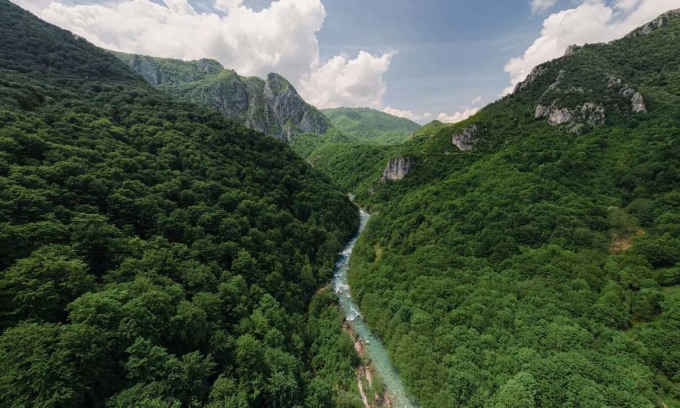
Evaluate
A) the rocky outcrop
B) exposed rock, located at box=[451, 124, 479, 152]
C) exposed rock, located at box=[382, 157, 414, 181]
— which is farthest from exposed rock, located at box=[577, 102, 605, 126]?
exposed rock, located at box=[382, 157, 414, 181]

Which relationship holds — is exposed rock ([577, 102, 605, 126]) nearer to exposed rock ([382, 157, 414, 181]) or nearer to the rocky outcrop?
the rocky outcrop

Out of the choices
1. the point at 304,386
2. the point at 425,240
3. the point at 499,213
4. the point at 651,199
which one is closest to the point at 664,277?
the point at 651,199

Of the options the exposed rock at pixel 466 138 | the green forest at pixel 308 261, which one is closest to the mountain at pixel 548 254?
the green forest at pixel 308 261

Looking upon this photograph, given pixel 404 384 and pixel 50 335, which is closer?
pixel 50 335

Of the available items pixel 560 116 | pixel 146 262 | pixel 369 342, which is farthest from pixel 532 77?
pixel 146 262

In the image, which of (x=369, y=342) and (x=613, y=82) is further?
(x=613, y=82)

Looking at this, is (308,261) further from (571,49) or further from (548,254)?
(571,49)

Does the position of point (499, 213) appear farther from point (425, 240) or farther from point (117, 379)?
point (117, 379)
